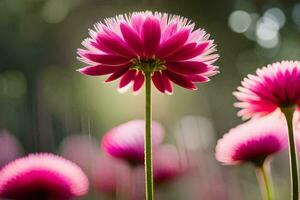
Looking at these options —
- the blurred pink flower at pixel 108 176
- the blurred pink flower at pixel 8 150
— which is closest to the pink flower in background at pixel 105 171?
the blurred pink flower at pixel 108 176

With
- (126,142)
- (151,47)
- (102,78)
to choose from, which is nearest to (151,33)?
(151,47)

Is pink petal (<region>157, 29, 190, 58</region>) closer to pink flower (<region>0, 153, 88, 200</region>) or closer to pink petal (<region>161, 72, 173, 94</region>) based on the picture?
pink petal (<region>161, 72, 173, 94</region>)

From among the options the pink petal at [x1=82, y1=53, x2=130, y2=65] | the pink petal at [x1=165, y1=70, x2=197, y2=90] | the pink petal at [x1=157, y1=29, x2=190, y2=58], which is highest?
the pink petal at [x1=157, y1=29, x2=190, y2=58]

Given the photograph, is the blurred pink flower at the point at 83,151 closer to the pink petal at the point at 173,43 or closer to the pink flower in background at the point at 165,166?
the pink flower in background at the point at 165,166

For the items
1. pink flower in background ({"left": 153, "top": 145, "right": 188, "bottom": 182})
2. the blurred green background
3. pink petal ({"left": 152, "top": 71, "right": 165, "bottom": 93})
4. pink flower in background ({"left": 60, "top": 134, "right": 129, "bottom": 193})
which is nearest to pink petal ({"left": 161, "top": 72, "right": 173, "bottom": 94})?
pink petal ({"left": 152, "top": 71, "right": 165, "bottom": 93})

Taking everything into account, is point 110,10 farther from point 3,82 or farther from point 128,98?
point 128,98

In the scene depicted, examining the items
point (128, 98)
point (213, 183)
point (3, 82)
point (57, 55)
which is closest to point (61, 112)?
point (128, 98)
